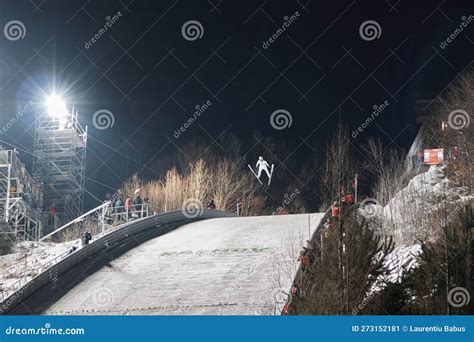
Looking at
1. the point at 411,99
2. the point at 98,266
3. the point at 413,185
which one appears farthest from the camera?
the point at 411,99

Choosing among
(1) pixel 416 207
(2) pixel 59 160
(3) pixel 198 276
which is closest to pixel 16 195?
(2) pixel 59 160

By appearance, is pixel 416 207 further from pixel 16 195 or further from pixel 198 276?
pixel 16 195

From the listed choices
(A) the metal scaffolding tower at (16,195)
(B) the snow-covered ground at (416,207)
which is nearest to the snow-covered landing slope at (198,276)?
(B) the snow-covered ground at (416,207)

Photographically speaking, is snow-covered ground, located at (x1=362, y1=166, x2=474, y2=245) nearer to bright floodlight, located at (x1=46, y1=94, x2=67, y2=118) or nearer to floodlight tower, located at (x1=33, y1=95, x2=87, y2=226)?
floodlight tower, located at (x1=33, y1=95, x2=87, y2=226)

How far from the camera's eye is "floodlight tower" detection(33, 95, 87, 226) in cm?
3800

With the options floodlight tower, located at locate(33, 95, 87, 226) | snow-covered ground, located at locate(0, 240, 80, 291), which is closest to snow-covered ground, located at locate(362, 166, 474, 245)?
snow-covered ground, located at locate(0, 240, 80, 291)

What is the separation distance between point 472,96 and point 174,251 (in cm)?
1356

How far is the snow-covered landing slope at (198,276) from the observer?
→ 18.2 metres

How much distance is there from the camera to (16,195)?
33469 millimetres

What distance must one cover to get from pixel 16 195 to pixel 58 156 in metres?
4.87

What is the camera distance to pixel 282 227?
27047 millimetres

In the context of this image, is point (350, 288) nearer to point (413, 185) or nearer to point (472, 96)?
point (413, 185)

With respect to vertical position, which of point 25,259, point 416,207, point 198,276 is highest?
point 416,207
